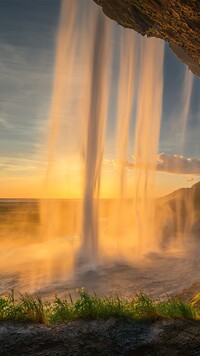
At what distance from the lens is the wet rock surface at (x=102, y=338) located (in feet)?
17.4

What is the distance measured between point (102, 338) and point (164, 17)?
9.64 m

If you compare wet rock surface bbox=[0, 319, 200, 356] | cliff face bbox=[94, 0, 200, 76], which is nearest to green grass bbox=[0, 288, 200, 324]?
wet rock surface bbox=[0, 319, 200, 356]

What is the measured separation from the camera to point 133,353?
5.25m

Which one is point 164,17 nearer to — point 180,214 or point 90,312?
point 90,312

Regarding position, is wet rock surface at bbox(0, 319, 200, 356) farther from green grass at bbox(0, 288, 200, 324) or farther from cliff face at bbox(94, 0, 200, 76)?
cliff face at bbox(94, 0, 200, 76)

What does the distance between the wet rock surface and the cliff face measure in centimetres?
794

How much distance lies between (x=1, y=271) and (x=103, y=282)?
9.41 metres

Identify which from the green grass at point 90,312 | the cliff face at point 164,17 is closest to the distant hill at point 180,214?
the cliff face at point 164,17

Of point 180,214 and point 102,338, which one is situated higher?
point 102,338

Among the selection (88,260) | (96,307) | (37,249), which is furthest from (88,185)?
(96,307)

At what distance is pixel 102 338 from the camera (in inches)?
227

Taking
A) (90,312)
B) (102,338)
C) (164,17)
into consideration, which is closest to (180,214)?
(164,17)

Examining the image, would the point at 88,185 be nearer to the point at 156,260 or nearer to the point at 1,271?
the point at 156,260

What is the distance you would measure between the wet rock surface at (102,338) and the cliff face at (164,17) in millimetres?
7936
